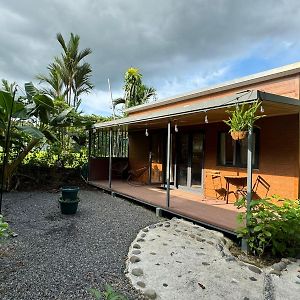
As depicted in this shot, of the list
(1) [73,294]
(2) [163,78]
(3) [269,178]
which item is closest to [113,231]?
(1) [73,294]

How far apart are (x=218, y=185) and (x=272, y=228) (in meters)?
3.83

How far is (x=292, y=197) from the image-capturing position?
6.20 meters

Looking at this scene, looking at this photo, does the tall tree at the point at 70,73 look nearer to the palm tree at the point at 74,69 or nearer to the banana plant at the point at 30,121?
the palm tree at the point at 74,69

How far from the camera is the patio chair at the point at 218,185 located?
793 centimetres

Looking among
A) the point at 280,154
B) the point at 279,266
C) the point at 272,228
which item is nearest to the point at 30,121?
the point at 280,154

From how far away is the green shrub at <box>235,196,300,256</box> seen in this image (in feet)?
14.0

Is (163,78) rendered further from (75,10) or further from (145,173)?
(75,10)

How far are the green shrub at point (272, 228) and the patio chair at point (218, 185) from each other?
131 inches

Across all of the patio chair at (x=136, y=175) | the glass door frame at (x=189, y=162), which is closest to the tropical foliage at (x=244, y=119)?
the glass door frame at (x=189, y=162)

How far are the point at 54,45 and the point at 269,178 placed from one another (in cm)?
1413

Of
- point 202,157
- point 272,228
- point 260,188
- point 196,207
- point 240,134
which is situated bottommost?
point 196,207

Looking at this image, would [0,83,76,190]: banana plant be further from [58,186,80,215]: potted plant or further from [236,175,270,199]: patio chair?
[236,175,270,199]: patio chair

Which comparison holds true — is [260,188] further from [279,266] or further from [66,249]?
[66,249]

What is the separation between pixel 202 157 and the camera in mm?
8867
